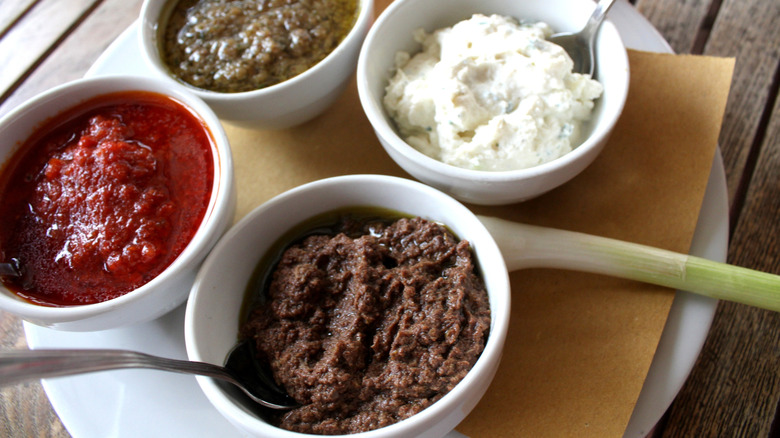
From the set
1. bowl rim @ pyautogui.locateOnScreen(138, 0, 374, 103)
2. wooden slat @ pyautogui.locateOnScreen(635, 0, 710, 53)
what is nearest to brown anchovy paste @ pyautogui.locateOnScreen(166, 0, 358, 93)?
bowl rim @ pyautogui.locateOnScreen(138, 0, 374, 103)

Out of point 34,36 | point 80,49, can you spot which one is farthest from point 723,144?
point 34,36

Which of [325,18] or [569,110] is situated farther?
[325,18]

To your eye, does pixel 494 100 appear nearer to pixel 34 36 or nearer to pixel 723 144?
pixel 723 144

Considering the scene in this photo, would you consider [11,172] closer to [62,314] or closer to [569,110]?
[62,314]

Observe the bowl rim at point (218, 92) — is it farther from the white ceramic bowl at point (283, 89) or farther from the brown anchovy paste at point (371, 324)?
the brown anchovy paste at point (371, 324)

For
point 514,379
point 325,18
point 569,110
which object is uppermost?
point 325,18

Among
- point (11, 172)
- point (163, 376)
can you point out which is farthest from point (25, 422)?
point (11, 172)
